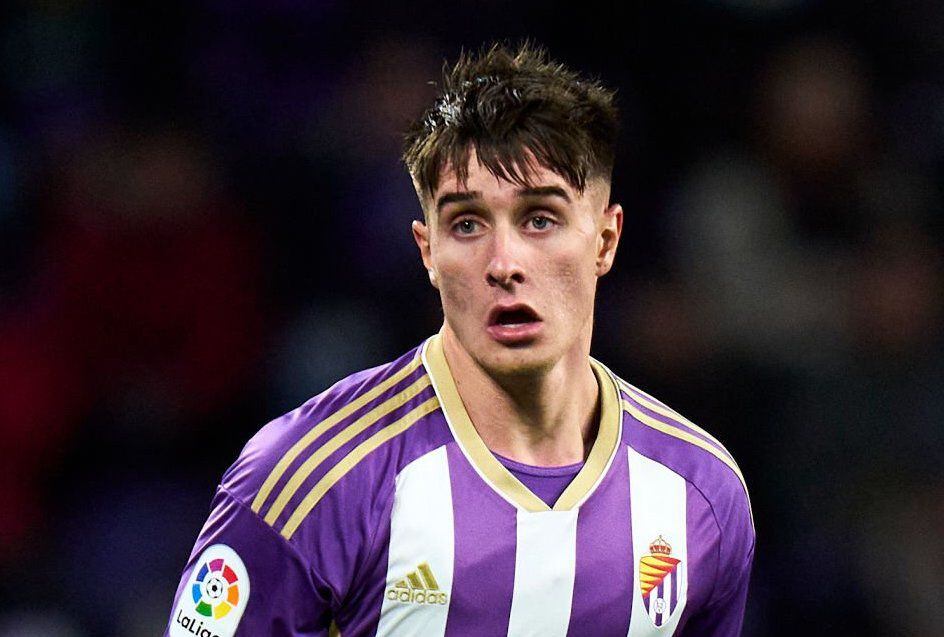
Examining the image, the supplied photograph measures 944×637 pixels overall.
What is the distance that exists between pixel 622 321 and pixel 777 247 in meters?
0.69

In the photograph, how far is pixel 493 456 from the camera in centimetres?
264

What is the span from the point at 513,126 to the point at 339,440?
2.20 ft

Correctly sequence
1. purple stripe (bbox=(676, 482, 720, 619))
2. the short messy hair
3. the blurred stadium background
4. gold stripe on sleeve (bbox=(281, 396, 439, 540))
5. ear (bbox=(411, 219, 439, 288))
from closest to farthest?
gold stripe on sleeve (bbox=(281, 396, 439, 540)), the short messy hair, ear (bbox=(411, 219, 439, 288)), purple stripe (bbox=(676, 482, 720, 619)), the blurred stadium background

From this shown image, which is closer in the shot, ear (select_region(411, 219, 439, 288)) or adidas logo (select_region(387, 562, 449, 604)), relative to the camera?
adidas logo (select_region(387, 562, 449, 604))

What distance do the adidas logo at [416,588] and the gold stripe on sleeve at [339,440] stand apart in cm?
26

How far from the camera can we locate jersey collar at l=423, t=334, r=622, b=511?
2.61m

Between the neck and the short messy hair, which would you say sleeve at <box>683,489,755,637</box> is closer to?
the neck

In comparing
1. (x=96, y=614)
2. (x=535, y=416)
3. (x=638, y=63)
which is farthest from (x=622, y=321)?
(x=535, y=416)

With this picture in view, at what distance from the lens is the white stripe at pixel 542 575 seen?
8.38ft

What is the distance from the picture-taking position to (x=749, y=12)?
5.67 m

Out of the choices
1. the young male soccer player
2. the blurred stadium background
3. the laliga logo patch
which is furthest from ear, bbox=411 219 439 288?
the blurred stadium background

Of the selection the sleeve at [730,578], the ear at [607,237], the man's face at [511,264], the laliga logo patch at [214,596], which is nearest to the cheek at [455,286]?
the man's face at [511,264]

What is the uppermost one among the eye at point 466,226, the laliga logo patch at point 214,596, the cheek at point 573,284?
the eye at point 466,226

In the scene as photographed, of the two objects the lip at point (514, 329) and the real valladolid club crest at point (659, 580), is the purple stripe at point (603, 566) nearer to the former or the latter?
the real valladolid club crest at point (659, 580)
